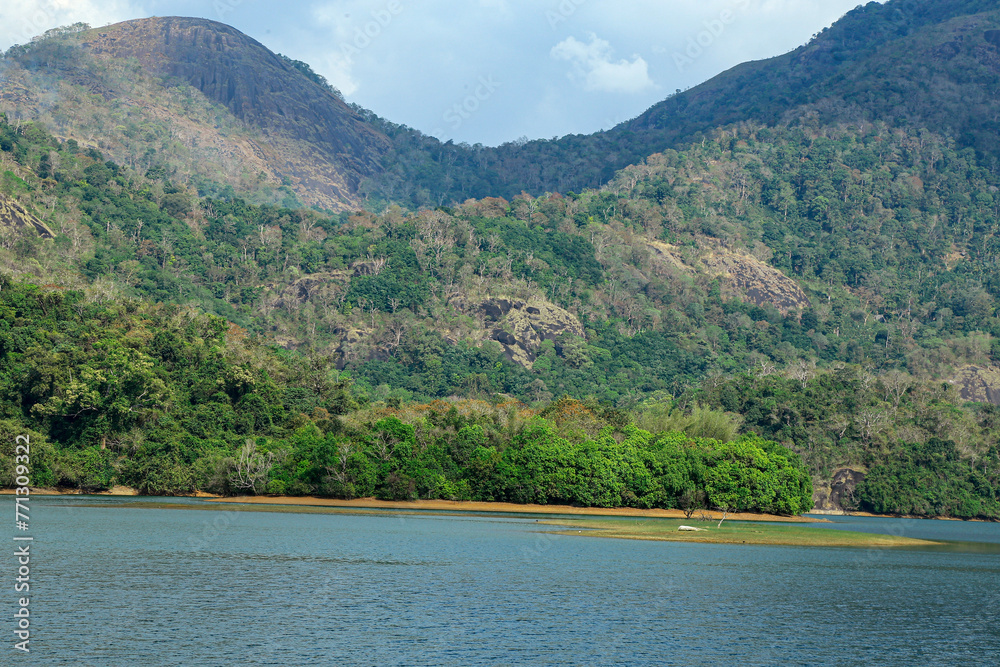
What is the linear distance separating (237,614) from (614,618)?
15.0 m

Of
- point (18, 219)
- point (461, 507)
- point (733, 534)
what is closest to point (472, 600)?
point (733, 534)

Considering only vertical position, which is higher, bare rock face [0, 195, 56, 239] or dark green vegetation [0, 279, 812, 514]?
bare rock face [0, 195, 56, 239]

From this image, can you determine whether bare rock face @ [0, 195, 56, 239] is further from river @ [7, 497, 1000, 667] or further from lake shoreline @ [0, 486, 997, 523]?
river @ [7, 497, 1000, 667]

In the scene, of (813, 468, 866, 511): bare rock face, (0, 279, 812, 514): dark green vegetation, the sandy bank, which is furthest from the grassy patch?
(813, 468, 866, 511): bare rock face

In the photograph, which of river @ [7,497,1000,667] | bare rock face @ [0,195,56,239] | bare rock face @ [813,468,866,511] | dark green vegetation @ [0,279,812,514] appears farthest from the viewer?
bare rock face @ [0,195,56,239]

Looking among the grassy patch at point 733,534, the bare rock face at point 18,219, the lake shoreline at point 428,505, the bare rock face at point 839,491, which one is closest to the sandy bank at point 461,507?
the lake shoreline at point 428,505

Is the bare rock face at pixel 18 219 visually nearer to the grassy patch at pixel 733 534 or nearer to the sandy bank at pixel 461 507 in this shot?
the sandy bank at pixel 461 507

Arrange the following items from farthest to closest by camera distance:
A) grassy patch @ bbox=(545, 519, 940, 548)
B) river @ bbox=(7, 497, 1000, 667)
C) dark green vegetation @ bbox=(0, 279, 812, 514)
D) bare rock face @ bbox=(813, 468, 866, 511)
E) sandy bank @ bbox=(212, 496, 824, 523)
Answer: bare rock face @ bbox=(813, 468, 866, 511) < dark green vegetation @ bbox=(0, 279, 812, 514) < sandy bank @ bbox=(212, 496, 824, 523) < grassy patch @ bbox=(545, 519, 940, 548) < river @ bbox=(7, 497, 1000, 667)

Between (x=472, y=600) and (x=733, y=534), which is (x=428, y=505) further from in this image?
(x=472, y=600)

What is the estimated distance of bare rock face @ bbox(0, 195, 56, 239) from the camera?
6501 inches

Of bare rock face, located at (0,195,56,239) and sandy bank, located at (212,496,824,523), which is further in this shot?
bare rock face, located at (0,195,56,239)

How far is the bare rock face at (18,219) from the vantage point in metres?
165

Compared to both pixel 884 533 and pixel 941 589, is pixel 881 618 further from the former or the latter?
pixel 884 533

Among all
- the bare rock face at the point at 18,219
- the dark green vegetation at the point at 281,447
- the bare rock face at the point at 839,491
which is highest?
the bare rock face at the point at 18,219
